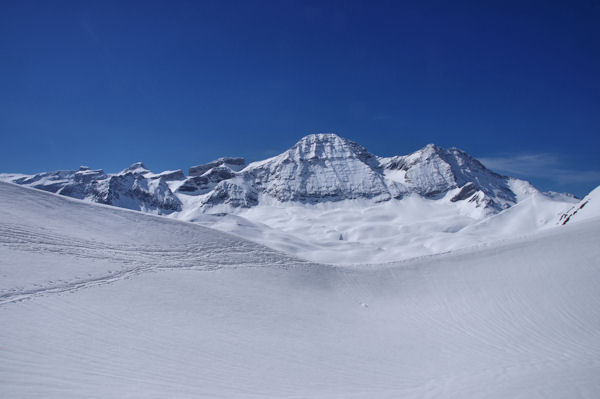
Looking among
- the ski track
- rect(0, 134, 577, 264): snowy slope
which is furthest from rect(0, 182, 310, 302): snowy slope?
rect(0, 134, 577, 264): snowy slope

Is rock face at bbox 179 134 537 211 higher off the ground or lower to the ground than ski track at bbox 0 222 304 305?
higher

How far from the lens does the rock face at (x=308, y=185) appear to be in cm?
15962

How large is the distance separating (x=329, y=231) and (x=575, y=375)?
104 metres

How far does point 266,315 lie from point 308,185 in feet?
540

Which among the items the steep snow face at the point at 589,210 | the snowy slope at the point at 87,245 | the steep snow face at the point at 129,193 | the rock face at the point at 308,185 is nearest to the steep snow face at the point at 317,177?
the rock face at the point at 308,185

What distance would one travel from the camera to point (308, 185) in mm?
176125

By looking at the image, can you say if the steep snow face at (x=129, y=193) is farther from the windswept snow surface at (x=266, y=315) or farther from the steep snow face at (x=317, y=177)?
the windswept snow surface at (x=266, y=315)

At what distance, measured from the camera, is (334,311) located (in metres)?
13.9

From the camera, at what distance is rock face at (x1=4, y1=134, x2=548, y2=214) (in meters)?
160

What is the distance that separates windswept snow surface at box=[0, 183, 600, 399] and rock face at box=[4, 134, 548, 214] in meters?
140

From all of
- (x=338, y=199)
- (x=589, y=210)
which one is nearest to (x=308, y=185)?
(x=338, y=199)

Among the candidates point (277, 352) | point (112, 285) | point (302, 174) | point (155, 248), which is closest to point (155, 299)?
point (112, 285)

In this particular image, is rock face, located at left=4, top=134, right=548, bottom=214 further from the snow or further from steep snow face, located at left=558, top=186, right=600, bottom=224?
steep snow face, located at left=558, top=186, right=600, bottom=224

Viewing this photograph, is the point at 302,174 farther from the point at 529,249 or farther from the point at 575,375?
the point at 575,375
